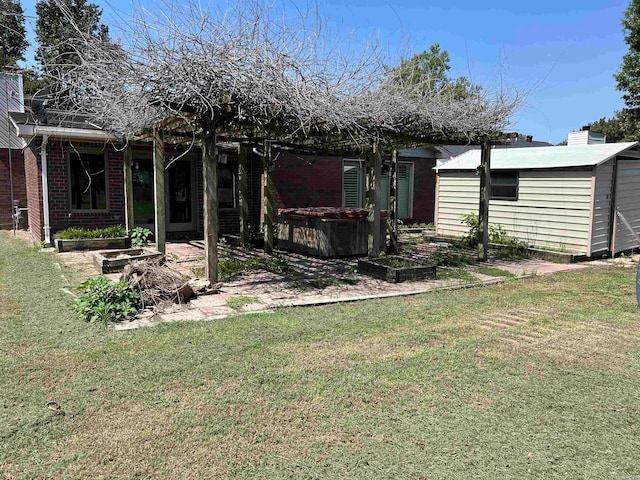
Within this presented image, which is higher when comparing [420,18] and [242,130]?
[420,18]

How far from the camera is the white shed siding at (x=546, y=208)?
9.32 m

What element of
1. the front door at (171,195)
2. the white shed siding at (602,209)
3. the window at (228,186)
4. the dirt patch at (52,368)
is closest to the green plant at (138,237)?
the front door at (171,195)

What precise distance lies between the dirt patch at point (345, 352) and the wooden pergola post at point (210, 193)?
251 cm

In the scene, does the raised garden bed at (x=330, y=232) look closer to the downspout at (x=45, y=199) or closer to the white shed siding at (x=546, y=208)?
the white shed siding at (x=546, y=208)

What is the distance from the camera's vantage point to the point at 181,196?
475 inches

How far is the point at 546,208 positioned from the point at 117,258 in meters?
8.28

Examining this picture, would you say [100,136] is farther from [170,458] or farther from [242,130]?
[170,458]

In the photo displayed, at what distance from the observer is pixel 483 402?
3.16 metres

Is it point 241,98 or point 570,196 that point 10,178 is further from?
point 570,196

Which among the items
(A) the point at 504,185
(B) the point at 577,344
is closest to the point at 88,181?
(A) the point at 504,185

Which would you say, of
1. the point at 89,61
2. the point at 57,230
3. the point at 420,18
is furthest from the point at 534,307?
the point at 57,230

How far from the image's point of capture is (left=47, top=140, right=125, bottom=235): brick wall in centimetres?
1009

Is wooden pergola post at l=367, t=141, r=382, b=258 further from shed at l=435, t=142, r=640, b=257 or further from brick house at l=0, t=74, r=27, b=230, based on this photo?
brick house at l=0, t=74, r=27, b=230

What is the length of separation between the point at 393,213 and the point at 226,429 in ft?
24.9
